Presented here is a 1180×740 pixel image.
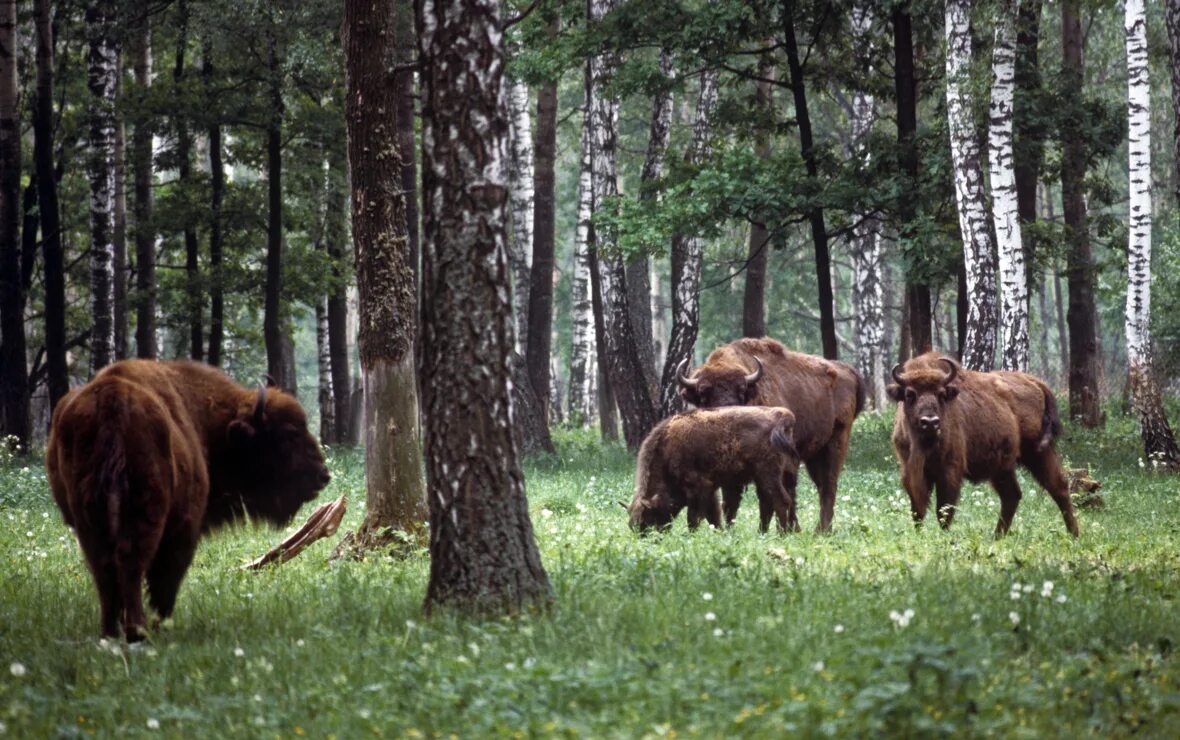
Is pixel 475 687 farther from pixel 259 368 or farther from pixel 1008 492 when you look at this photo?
pixel 259 368

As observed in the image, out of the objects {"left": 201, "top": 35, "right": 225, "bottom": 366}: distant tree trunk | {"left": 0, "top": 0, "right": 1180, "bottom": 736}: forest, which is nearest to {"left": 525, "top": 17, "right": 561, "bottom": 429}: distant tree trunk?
{"left": 0, "top": 0, "right": 1180, "bottom": 736}: forest

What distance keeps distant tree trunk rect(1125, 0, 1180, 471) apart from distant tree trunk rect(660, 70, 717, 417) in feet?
25.3

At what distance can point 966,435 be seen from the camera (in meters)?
13.6

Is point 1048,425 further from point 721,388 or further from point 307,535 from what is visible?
point 307,535

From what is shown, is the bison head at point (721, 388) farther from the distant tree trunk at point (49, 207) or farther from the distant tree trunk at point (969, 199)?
the distant tree trunk at point (49, 207)

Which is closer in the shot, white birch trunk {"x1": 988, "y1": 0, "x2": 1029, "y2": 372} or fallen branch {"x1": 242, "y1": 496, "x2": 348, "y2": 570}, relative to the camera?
fallen branch {"x1": 242, "y1": 496, "x2": 348, "y2": 570}

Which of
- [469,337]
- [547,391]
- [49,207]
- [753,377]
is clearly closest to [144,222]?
[49,207]

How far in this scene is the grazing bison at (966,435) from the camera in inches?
531

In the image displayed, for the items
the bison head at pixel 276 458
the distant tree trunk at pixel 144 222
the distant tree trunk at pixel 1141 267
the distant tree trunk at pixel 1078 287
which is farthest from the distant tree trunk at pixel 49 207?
the distant tree trunk at pixel 1078 287

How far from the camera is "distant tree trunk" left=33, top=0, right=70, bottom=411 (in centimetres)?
2394

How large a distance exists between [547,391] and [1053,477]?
16.2 metres

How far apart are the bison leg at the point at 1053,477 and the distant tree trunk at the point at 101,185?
16856 mm

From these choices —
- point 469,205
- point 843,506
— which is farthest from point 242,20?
point 469,205

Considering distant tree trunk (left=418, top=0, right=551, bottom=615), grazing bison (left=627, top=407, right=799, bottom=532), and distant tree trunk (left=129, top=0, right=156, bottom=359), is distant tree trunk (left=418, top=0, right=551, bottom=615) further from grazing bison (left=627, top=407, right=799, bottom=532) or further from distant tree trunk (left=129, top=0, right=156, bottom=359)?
distant tree trunk (left=129, top=0, right=156, bottom=359)
